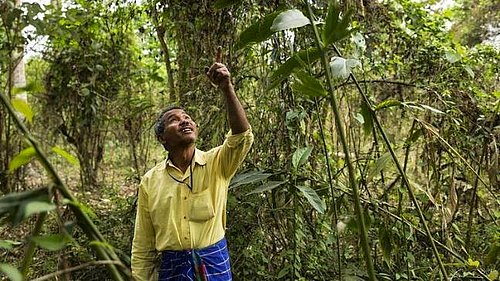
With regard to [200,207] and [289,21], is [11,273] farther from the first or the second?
[200,207]

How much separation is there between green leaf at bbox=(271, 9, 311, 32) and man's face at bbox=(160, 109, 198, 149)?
3.80 ft

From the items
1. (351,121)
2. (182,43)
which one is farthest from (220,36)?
(351,121)

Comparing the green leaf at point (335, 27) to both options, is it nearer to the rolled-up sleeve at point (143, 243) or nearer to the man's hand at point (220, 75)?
the man's hand at point (220, 75)

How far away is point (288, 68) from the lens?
1044mm

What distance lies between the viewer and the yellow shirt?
6.54 feet

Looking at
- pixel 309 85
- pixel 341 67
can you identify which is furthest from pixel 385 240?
pixel 309 85

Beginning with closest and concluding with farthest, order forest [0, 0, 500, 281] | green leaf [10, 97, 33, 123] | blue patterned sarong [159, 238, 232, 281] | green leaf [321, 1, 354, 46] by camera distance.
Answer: green leaf [10, 97, 33, 123] → green leaf [321, 1, 354, 46] → blue patterned sarong [159, 238, 232, 281] → forest [0, 0, 500, 281]

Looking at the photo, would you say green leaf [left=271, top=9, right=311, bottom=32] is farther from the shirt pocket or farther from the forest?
the shirt pocket

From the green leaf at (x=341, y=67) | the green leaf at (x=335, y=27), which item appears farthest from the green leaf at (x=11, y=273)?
the green leaf at (x=341, y=67)

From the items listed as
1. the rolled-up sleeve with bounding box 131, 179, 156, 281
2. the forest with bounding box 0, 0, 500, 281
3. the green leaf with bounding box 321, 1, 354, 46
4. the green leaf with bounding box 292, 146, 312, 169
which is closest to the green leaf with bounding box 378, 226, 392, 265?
the forest with bounding box 0, 0, 500, 281

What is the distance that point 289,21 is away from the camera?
94 cm

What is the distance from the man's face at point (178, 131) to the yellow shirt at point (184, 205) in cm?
8

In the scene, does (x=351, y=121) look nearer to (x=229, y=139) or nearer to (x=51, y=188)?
(x=229, y=139)

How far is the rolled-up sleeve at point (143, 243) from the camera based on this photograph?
212cm
